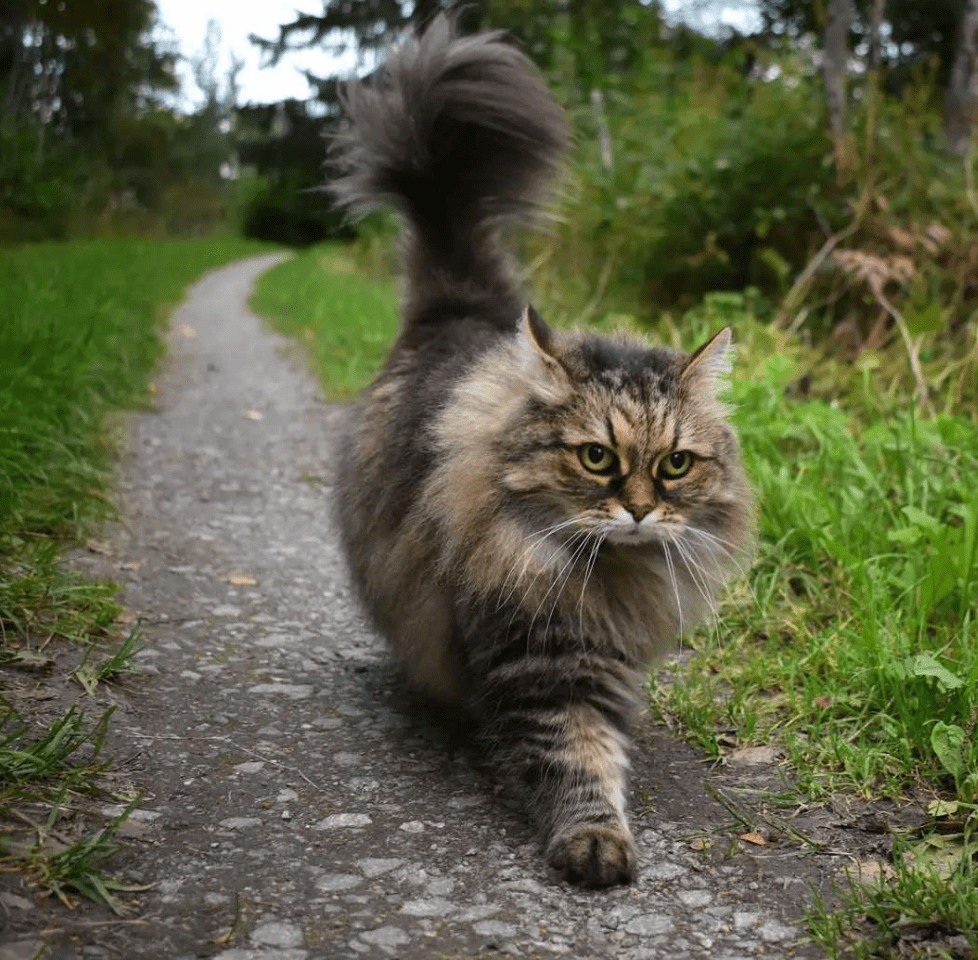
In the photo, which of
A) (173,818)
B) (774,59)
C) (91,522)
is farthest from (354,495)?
(774,59)

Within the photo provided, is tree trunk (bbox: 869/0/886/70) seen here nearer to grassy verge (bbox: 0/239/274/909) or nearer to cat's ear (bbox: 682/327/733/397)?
cat's ear (bbox: 682/327/733/397)

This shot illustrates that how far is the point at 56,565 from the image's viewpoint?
3486mm

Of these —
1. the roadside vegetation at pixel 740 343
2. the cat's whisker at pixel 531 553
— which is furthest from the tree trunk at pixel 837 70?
the cat's whisker at pixel 531 553

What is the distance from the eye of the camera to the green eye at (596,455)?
8.34ft

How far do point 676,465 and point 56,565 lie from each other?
218 cm

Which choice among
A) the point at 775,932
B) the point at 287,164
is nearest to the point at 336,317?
the point at 775,932

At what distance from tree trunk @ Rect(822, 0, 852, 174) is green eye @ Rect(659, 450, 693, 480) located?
4423mm

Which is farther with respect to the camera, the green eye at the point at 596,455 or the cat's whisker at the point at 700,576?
the cat's whisker at the point at 700,576

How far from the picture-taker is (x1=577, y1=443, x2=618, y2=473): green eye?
8.34ft

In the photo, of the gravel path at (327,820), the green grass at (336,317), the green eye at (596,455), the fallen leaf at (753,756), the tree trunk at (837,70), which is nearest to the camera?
the gravel path at (327,820)

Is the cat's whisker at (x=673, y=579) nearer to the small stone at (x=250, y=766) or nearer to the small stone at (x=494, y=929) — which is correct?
the small stone at (x=494, y=929)

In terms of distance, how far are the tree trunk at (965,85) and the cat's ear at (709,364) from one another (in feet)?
16.2

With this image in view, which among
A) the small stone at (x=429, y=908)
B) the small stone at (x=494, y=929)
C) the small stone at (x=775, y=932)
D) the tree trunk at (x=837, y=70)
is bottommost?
the small stone at (x=429, y=908)

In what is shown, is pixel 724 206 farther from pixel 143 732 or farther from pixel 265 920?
pixel 265 920
